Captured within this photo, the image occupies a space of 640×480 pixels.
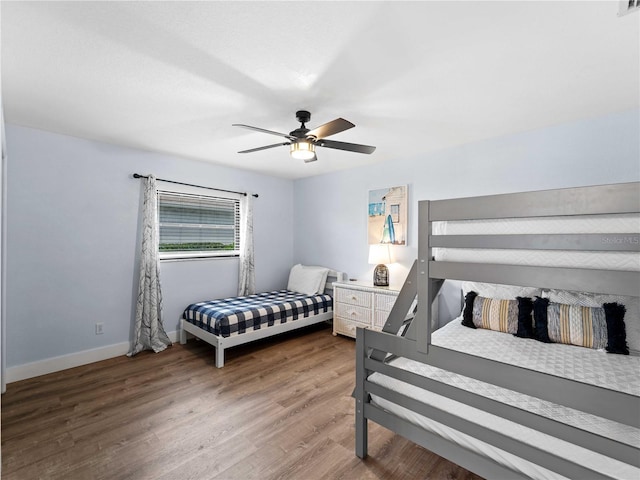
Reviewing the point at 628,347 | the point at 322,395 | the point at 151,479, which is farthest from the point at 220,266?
the point at 628,347

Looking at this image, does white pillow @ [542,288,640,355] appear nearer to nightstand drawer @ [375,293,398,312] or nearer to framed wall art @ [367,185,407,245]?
nightstand drawer @ [375,293,398,312]

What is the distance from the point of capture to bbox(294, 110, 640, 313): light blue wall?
2596 mm

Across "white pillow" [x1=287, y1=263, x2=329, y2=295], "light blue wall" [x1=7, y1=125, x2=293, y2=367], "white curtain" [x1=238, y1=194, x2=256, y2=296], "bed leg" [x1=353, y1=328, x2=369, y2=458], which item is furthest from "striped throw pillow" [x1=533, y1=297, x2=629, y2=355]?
"light blue wall" [x1=7, y1=125, x2=293, y2=367]

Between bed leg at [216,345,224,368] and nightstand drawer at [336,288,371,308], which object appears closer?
bed leg at [216,345,224,368]

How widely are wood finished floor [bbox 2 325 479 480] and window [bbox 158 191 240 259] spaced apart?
1424mm

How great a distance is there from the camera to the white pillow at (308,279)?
4488 millimetres

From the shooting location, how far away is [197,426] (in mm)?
2152

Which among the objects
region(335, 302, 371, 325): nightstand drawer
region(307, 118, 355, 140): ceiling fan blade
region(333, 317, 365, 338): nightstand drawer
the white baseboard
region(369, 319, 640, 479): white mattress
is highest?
region(307, 118, 355, 140): ceiling fan blade

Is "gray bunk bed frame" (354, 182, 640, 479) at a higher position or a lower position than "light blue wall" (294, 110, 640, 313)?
lower

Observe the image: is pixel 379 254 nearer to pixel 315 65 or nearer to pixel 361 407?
pixel 361 407

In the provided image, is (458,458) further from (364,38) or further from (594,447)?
(364,38)

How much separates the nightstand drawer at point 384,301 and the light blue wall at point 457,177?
0.41 meters

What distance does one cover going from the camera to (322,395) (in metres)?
2.57

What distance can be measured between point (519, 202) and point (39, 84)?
3038 mm
